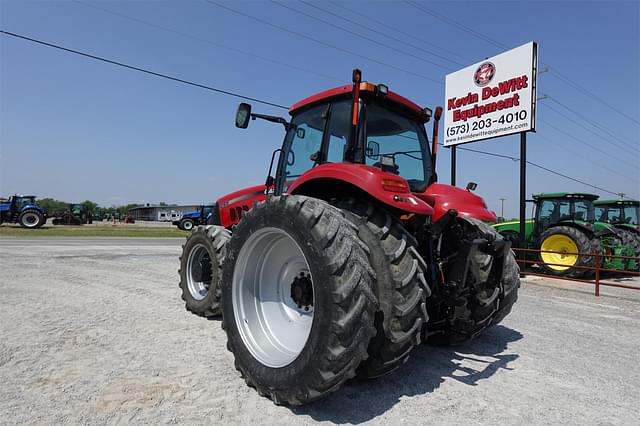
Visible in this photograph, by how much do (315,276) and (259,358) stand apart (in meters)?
0.80

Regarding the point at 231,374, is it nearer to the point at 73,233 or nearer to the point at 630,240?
the point at 630,240

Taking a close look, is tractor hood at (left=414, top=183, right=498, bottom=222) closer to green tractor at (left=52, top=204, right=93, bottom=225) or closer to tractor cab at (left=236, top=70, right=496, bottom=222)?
tractor cab at (left=236, top=70, right=496, bottom=222)

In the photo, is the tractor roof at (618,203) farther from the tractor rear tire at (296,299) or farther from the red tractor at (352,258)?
the tractor rear tire at (296,299)

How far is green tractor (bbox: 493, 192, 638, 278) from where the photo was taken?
384 inches

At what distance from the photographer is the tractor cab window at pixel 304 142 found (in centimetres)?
368

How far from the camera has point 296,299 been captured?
287 cm

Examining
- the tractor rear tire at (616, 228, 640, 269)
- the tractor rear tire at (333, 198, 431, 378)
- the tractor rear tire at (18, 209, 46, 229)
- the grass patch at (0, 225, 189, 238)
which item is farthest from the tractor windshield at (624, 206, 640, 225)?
the tractor rear tire at (18, 209, 46, 229)

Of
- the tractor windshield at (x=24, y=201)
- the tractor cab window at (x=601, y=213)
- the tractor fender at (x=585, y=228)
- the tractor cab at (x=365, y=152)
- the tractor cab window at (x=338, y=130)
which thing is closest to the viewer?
the tractor cab at (x=365, y=152)

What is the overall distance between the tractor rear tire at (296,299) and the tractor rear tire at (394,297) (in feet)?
0.48

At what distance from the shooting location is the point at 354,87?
3.19 meters

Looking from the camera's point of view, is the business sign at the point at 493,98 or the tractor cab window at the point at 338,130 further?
the business sign at the point at 493,98

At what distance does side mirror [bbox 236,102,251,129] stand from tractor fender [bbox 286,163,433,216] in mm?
1425

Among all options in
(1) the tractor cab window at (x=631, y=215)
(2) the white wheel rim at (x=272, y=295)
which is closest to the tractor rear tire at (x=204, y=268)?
(2) the white wheel rim at (x=272, y=295)

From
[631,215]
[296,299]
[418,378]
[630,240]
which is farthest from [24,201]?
[631,215]
